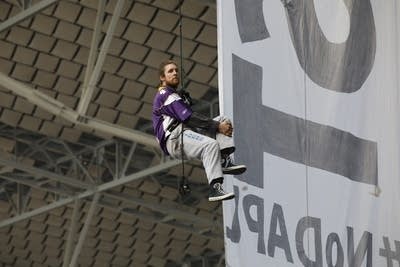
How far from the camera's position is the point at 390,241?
11055mm

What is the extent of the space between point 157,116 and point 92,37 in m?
16.5

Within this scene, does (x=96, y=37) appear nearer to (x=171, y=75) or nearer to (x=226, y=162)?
(x=171, y=75)

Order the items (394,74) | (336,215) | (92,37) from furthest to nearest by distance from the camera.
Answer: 1. (92,37)
2. (394,74)
3. (336,215)

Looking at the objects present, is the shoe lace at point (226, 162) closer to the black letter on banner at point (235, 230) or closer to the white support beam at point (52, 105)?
the black letter on banner at point (235, 230)

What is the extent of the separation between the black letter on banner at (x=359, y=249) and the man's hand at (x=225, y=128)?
1338mm

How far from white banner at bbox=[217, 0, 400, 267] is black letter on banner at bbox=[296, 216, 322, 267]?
0.4 inches

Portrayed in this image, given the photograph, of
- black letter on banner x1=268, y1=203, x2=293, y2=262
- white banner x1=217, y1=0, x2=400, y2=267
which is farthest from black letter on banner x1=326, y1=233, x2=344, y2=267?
black letter on banner x1=268, y1=203, x2=293, y2=262

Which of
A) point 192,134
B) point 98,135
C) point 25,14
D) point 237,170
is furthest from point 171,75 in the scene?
point 98,135

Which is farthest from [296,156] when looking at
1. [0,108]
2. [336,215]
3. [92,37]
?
[0,108]

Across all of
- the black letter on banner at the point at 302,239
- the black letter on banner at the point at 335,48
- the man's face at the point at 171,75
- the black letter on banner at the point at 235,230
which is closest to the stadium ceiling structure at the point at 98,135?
the black letter on banner at the point at 335,48

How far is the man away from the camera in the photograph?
10164 millimetres

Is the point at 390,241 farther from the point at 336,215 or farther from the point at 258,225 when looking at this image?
the point at 258,225

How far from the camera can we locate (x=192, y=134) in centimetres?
1071

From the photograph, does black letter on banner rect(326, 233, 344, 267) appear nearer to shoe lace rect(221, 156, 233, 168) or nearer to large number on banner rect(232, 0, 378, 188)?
large number on banner rect(232, 0, 378, 188)
